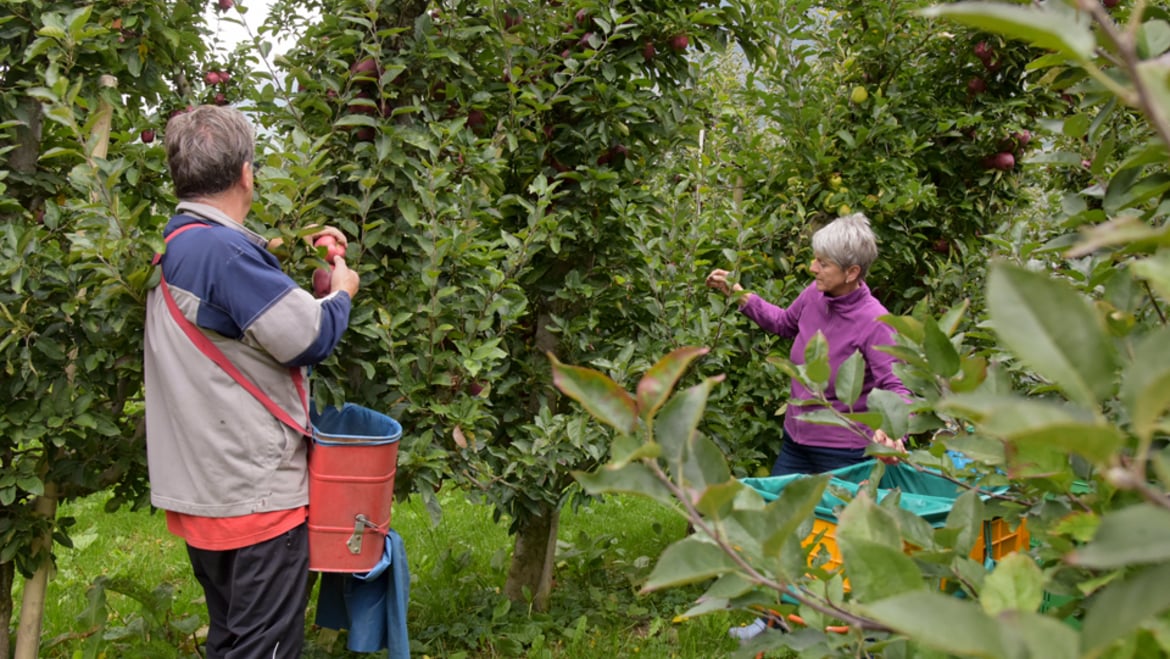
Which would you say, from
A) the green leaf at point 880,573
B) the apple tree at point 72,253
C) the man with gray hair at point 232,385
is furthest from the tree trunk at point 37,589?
the green leaf at point 880,573

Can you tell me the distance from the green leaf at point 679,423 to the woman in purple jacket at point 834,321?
2400 millimetres

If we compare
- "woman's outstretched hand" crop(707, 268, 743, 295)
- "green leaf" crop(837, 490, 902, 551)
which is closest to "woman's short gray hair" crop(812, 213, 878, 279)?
"woman's outstretched hand" crop(707, 268, 743, 295)

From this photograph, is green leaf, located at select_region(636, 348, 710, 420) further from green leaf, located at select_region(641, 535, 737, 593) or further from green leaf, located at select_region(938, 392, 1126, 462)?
green leaf, located at select_region(938, 392, 1126, 462)

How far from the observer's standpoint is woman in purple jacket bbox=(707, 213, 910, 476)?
320 centimetres

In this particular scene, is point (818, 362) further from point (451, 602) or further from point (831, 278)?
point (451, 602)

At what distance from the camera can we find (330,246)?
7.69ft

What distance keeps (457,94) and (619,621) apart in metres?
2.18

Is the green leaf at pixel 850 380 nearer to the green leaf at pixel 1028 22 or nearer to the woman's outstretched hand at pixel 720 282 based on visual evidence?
the green leaf at pixel 1028 22

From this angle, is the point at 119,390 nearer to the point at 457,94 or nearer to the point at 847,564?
the point at 457,94

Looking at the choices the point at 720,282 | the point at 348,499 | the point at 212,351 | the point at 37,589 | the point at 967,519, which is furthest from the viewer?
the point at 720,282

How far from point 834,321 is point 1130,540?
288 cm

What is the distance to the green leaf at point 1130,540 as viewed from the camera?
520mm

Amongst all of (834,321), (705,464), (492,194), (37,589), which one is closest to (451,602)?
(37,589)

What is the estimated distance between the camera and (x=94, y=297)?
2.24m
